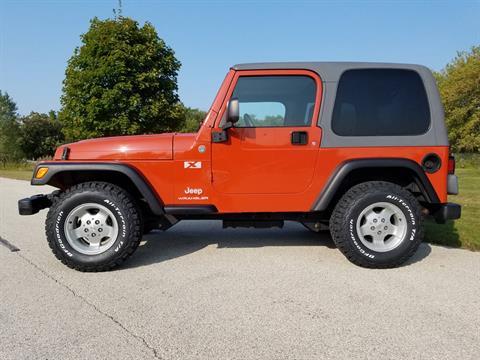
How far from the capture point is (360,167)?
3.60 metres

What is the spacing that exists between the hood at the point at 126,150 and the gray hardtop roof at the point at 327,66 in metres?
1.12

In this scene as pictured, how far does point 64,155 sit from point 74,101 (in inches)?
567

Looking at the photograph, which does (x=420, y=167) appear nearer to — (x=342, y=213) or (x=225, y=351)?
(x=342, y=213)

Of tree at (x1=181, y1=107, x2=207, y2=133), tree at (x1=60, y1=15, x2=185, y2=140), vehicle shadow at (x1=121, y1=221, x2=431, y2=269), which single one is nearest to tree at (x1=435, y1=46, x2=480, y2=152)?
tree at (x1=181, y1=107, x2=207, y2=133)

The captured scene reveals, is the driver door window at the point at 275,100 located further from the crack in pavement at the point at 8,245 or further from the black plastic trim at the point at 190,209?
the crack in pavement at the point at 8,245

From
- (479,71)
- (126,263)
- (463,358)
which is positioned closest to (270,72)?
(126,263)

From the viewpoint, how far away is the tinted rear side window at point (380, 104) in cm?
368

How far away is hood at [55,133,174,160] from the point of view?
144 inches

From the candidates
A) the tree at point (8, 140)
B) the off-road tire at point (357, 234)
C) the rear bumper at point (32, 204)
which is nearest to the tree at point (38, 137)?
the tree at point (8, 140)

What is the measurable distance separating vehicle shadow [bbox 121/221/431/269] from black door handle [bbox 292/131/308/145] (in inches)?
59.9

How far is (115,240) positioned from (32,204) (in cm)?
99

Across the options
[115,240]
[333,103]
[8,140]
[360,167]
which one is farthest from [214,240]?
[8,140]

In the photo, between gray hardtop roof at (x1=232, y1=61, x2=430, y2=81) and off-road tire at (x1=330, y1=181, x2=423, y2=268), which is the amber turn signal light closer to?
gray hardtop roof at (x1=232, y1=61, x2=430, y2=81)

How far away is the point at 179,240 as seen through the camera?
487 cm
